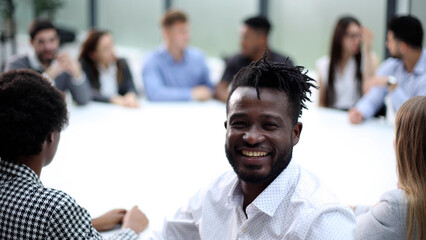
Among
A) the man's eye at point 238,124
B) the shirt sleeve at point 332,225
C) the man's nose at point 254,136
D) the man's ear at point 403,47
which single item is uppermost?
the man's ear at point 403,47

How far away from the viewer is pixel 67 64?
3.80 meters

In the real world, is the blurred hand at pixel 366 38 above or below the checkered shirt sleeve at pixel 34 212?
above

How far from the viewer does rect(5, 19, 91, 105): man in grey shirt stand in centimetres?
377

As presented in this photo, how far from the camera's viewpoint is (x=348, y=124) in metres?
3.35

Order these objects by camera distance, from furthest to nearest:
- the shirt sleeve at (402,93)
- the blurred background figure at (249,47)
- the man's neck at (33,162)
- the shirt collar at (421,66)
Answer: the blurred background figure at (249,47), the shirt collar at (421,66), the shirt sleeve at (402,93), the man's neck at (33,162)

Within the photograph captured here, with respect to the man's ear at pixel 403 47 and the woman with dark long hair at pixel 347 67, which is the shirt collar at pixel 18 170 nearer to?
the man's ear at pixel 403 47

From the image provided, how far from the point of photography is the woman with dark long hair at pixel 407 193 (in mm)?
1471

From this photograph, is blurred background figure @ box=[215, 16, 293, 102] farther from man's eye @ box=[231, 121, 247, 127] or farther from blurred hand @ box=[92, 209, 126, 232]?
man's eye @ box=[231, 121, 247, 127]

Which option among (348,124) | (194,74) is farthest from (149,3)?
(348,124)

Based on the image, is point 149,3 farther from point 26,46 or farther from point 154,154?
point 154,154

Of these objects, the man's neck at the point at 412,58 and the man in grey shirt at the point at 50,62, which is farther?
the man in grey shirt at the point at 50,62

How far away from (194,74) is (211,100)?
0.38 meters

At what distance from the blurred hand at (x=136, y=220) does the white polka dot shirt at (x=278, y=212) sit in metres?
0.31

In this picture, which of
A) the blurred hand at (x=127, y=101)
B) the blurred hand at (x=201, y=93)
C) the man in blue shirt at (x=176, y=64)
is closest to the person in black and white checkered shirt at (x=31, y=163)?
the blurred hand at (x=127, y=101)
